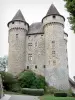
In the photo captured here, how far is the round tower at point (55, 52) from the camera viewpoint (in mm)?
34812

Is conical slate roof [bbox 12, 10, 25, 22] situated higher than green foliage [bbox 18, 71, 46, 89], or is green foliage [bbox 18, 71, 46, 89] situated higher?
conical slate roof [bbox 12, 10, 25, 22]

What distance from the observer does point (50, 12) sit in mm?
39281

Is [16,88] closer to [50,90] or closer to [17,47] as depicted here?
[50,90]

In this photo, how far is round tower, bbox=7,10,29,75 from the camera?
125 ft

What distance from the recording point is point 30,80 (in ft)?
111

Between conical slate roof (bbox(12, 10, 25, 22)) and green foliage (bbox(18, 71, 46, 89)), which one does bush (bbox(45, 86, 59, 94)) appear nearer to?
green foliage (bbox(18, 71, 46, 89))

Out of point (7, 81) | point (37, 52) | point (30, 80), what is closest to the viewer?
point (7, 81)

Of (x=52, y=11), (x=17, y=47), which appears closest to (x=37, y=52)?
(x=17, y=47)

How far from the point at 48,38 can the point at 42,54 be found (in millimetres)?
4002

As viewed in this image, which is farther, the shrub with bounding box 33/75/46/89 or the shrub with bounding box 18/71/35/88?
the shrub with bounding box 33/75/46/89

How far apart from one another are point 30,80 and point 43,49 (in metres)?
8.58

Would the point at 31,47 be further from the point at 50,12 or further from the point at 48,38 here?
the point at 50,12

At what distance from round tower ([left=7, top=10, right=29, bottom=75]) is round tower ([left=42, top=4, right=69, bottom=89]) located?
18.4ft

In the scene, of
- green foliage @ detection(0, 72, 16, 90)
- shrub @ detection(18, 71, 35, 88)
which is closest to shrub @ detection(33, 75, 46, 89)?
shrub @ detection(18, 71, 35, 88)
